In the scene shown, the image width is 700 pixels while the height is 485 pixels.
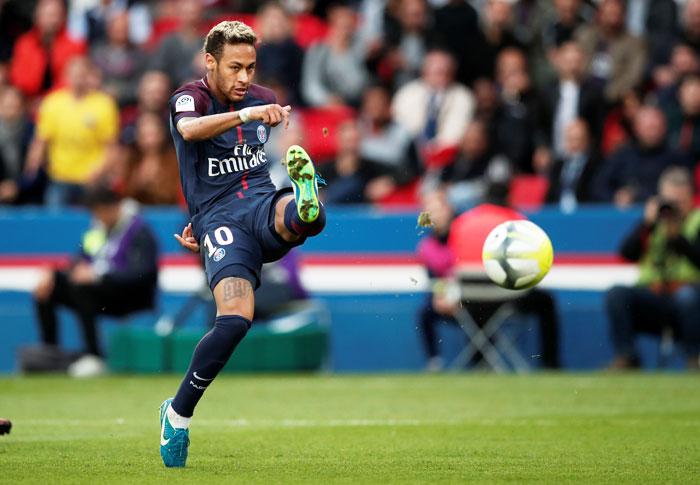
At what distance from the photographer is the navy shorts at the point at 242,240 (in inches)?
291

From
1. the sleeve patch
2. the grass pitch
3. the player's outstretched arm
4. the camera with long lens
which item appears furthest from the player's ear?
the camera with long lens

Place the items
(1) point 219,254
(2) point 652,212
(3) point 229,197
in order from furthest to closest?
(2) point 652,212
(3) point 229,197
(1) point 219,254

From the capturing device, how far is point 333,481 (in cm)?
679

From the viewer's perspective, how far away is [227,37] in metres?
7.54

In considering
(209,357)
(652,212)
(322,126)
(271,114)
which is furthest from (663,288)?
(271,114)

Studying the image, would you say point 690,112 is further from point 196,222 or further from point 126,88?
point 196,222

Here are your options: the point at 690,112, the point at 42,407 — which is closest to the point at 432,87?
the point at 690,112

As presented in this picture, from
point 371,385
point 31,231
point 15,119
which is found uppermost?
point 15,119

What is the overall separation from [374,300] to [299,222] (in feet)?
26.7

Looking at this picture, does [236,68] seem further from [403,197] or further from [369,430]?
[403,197]

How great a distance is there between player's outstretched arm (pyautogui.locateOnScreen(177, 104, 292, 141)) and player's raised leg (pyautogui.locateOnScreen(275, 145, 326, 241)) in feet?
0.81

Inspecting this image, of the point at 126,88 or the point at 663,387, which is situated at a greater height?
the point at 126,88

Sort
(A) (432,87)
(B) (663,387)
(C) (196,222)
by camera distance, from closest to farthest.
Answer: (C) (196,222) → (B) (663,387) → (A) (432,87)

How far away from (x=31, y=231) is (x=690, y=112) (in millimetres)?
7509
